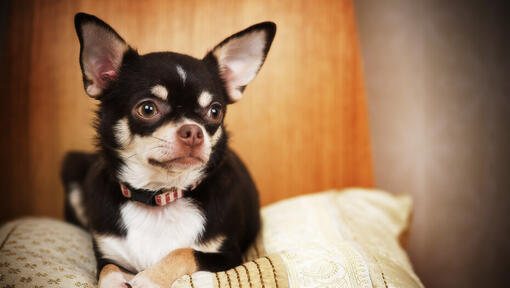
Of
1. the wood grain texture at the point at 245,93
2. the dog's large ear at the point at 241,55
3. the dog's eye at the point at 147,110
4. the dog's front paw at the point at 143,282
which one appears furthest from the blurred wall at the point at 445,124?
the dog's front paw at the point at 143,282

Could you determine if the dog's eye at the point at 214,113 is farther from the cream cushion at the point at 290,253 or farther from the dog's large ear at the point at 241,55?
the cream cushion at the point at 290,253

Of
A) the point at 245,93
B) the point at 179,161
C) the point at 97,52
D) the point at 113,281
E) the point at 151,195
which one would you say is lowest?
the point at 113,281

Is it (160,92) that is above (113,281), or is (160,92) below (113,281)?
above

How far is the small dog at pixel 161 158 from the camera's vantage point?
3.72 ft

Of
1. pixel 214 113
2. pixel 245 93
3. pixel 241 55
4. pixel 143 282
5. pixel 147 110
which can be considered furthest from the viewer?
pixel 245 93

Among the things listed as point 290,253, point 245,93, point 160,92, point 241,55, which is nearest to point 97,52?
point 160,92

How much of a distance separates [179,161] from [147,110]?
195mm

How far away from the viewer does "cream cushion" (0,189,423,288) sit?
1059 millimetres

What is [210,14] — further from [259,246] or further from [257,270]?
[257,270]

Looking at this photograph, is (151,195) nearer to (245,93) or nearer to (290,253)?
(290,253)

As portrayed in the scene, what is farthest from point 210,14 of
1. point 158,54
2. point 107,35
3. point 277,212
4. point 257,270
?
point 257,270

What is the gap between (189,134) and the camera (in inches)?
43.4

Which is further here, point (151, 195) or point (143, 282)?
point (151, 195)

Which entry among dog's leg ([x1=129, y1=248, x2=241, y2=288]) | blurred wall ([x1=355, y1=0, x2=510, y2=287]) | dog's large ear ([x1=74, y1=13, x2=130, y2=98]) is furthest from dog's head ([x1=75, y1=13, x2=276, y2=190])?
blurred wall ([x1=355, y1=0, x2=510, y2=287])
